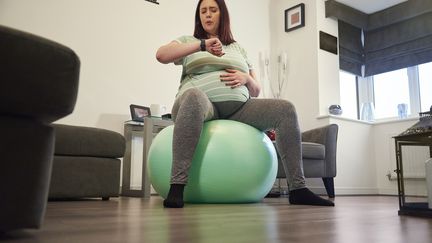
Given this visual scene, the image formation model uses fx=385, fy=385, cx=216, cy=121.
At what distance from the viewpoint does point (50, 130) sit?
2.19 ft

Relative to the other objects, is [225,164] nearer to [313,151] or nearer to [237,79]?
[237,79]

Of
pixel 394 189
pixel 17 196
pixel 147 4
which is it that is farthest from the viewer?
pixel 394 189

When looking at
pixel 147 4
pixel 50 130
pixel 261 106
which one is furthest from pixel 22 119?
pixel 147 4

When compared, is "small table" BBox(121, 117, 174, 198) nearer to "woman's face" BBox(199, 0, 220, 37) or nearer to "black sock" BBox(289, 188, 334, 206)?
"woman's face" BBox(199, 0, 220, 37)

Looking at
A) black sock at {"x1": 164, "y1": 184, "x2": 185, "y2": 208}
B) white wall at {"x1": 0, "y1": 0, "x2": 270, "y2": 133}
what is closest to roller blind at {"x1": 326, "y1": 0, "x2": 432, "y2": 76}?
white wall at {"x1": 0, "y1": 0, "x2": 270, "y2": 133}

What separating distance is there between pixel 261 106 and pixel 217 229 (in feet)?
3.36

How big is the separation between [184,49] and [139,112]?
5.27 ft

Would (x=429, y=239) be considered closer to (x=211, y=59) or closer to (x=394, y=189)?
(x=211, y=59)

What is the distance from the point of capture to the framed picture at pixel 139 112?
308 centimetres

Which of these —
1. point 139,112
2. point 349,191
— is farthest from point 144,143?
point 349,191

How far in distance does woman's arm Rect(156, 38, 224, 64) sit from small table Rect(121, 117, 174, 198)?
3.89 feet

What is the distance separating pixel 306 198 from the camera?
160 cm

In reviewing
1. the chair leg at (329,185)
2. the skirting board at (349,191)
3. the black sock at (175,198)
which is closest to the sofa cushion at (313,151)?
the chair leg at (329,185)

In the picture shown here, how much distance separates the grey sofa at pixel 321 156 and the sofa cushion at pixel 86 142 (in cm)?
124
